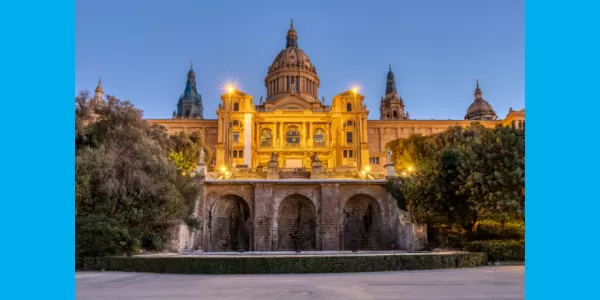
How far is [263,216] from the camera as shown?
30.2 meters

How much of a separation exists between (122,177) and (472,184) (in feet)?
52.6

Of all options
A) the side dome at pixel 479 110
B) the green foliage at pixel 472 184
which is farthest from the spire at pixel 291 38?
the green foliage at pixel 472 184

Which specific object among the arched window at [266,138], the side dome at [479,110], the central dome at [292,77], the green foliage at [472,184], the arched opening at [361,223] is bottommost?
the arched opening at [361,223]

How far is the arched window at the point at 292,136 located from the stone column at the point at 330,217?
34249 millimetres

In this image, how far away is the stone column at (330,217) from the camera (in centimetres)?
3016

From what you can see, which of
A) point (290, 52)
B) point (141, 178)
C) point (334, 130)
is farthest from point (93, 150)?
point (290, 52)

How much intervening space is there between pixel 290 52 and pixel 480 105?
36395 mm

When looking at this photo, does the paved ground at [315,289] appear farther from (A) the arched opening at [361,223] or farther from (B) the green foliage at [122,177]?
(A) the arched opening at [361,223]

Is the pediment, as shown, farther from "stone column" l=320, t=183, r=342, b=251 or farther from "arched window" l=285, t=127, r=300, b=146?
"stone column" l=320, t=183, r=342, b=251

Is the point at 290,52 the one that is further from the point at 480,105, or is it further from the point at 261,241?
the point at 261,241

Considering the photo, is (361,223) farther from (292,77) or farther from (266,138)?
(292,77)

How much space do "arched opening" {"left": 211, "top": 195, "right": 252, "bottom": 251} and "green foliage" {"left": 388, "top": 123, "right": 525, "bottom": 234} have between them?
10.4 meters

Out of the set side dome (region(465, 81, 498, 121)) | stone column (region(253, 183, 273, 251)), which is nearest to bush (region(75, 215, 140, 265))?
stone column (region(253, 183, 273, 251))

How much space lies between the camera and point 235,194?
101 ft
